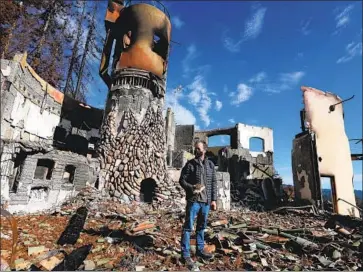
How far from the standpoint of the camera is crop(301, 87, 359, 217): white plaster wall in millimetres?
12109

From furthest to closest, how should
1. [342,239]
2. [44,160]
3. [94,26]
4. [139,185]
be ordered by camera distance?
[94,26], [139,185], [44,160], [342,239]

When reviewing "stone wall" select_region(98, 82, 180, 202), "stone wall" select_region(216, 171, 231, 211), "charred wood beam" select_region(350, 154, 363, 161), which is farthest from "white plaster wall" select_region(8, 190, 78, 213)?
"charred wood beam" select_region(350, 154, 363, 161)

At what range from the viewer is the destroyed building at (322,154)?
11602 mm

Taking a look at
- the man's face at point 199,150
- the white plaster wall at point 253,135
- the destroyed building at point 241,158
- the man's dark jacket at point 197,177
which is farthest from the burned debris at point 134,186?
the white plaster wall at point 253,135

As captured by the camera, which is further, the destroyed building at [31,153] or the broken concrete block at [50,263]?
the destroyed building at [31,153]

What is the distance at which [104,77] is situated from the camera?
1462 cm

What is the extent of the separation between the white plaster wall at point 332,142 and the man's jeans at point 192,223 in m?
10.0

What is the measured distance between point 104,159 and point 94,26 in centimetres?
1682

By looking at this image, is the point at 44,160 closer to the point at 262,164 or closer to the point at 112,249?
the point at 112,249

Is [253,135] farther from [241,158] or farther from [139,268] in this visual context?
[139,268]

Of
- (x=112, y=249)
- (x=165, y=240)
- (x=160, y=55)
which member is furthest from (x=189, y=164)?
(x=160, y=55)

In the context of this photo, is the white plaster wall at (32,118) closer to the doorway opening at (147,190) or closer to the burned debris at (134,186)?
the burned debris at (134,186)

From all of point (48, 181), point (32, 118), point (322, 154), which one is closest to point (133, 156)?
point (48, 181)

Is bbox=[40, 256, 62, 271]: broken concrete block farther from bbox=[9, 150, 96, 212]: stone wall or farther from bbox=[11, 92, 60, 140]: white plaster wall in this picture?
bbox=[11, 92, 60, 140]: white plaster wall
